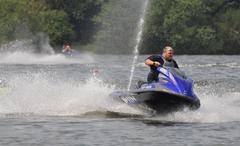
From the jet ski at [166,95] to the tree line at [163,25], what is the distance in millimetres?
65571

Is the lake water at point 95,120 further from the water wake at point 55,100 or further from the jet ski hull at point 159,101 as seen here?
the jet ski hull at point 159,101

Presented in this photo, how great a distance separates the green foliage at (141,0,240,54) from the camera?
3386 inches

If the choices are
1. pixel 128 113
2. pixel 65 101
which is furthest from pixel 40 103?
pixel 128 113

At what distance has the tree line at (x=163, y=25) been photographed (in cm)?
8625

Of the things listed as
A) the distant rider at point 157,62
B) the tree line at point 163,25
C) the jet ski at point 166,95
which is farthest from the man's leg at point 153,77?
the tree line at point 163,25

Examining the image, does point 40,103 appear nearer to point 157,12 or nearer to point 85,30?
point 157,12

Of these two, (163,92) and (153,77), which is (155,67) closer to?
(153,77)

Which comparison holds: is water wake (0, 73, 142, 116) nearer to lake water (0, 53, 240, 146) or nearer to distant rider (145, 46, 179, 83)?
lake water (0, 53, 240, 146)

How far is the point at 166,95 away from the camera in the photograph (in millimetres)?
18188

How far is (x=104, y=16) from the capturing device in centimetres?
9138

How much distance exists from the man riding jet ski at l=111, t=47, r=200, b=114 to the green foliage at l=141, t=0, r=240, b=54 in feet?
214

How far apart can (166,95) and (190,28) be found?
2782 inches

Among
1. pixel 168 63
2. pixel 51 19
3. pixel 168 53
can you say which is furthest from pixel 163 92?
pixel 51 19

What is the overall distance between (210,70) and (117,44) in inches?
1777
